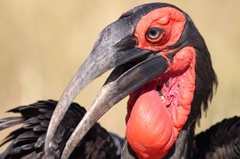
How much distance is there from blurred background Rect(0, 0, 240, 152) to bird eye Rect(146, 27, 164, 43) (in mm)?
3847

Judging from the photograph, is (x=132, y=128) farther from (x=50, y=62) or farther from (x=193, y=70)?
(x=50, y=62)

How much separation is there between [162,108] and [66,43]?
16.2ft

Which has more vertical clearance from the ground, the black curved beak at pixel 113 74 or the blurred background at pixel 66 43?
the black curved beak at pixel 113 74

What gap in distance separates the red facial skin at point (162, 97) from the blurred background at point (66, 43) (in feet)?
12.0

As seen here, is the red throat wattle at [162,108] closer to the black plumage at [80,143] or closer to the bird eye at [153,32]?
the bird eye at [153,32]

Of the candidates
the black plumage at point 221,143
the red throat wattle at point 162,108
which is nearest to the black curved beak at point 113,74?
the red throat wattle at point 162,108

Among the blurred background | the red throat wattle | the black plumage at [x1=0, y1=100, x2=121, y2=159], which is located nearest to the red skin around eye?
the red throat wattle

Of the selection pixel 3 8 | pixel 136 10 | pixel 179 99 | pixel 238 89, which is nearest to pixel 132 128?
pixel 179 99

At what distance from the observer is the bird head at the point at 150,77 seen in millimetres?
4320

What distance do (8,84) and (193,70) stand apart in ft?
15.8

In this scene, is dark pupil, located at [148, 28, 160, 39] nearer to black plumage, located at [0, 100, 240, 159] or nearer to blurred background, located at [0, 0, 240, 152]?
black plumage, located at [0, 100, 240, 159]

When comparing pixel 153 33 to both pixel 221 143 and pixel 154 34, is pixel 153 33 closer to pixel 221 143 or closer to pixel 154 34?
Answer: pixel 154 34

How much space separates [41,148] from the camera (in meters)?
4.91

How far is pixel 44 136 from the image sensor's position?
16.2ft
